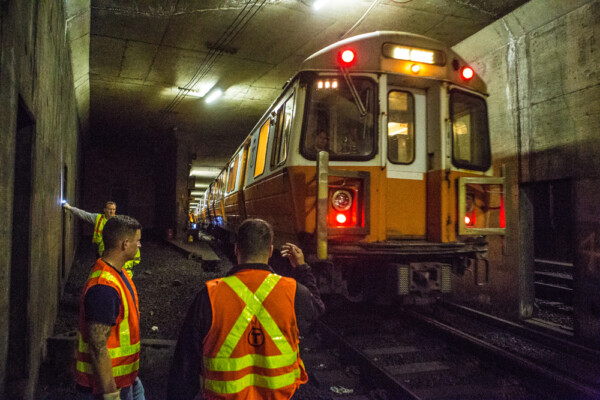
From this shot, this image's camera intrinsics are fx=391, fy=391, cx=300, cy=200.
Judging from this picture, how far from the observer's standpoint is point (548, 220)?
37.9ft

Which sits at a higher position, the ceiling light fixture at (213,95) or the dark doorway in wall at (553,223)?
the ceiling light fixture at (213,95)

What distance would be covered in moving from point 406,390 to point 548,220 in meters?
10.5

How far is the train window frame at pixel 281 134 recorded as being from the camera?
4833 millimetres

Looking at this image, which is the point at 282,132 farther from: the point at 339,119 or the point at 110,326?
the point at 110,326

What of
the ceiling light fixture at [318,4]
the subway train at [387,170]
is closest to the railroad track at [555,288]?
the subway train at [387,170]

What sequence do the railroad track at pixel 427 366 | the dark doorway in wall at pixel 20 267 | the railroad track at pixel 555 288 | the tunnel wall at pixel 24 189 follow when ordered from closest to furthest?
the tunnel wall at pixel 24 189 → the dark doorway in wall at pixel 20 267 → the railroad track at pixel 427 366 → the railroad track at pixel 555 288

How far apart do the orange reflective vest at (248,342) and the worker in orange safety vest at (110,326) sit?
1.66ft

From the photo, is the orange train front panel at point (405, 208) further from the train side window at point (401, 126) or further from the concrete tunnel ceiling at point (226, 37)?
the concrete tunnel ceiling at point (226, 37)

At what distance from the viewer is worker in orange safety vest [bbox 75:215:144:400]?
1829 millimetres

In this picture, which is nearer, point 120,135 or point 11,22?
point 11,22

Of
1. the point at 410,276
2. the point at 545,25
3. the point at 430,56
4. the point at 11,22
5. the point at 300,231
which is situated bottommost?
the point at 410,276

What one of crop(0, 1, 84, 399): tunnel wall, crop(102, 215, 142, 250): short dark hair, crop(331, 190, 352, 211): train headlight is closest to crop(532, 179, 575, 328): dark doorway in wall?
crop(331, 190, 352, 211): train headlight

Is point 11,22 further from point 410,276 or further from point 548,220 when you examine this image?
point 548,220

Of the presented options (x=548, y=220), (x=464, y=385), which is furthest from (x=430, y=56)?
(x=548, y=220)
